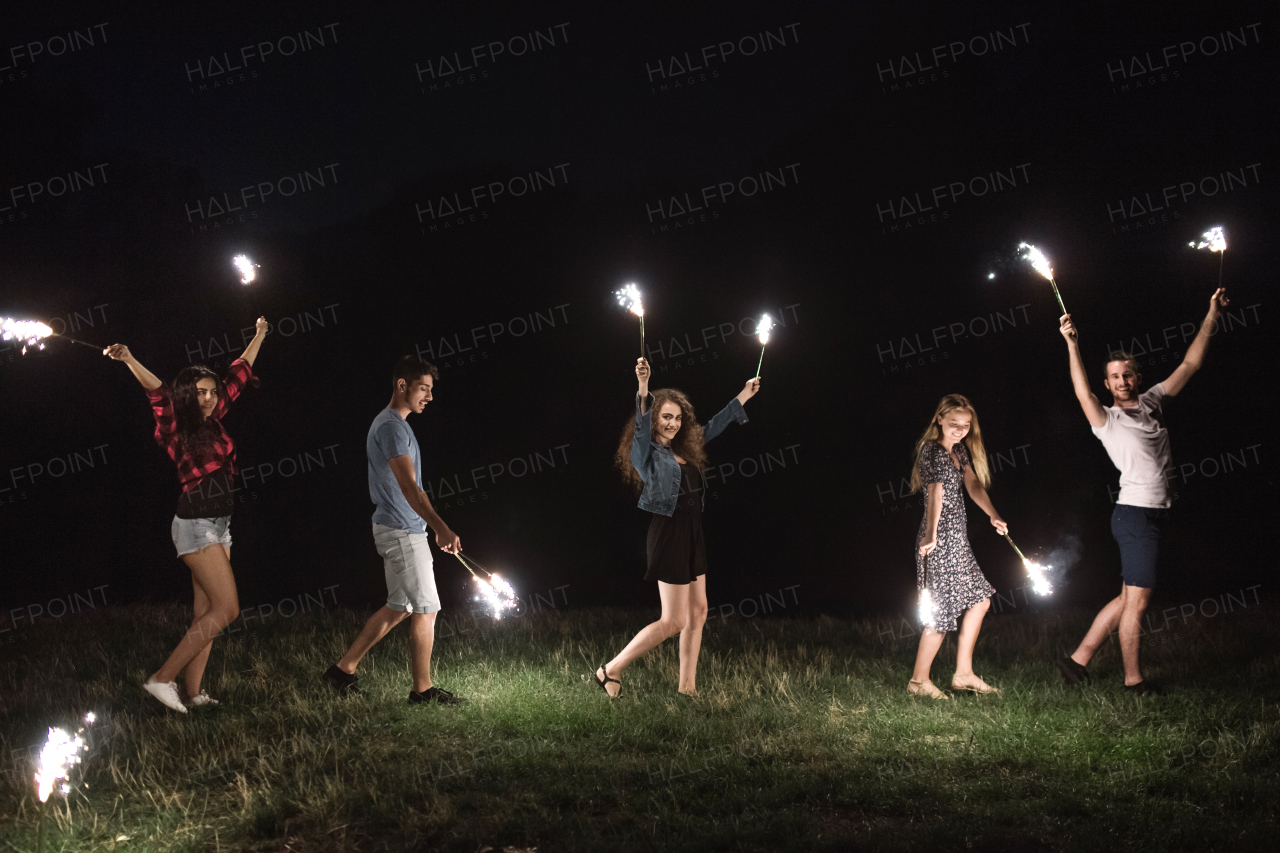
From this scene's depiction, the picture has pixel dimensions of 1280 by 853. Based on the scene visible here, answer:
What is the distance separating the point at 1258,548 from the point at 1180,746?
12.5 meters

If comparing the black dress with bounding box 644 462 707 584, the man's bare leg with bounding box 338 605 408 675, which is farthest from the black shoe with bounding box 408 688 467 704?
the black dress with bounding box 644 462 707 584

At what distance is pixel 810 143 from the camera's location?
71.2 ft

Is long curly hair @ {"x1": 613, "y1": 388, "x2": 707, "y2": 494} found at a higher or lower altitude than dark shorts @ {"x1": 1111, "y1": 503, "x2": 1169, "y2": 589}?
higher

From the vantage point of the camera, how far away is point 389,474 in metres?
6.36

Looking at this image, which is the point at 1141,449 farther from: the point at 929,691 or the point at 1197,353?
the point at 929,691

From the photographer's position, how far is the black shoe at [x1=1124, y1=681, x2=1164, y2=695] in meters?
6.48

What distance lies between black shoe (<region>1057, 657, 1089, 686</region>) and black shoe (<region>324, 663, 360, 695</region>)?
17.1 ft

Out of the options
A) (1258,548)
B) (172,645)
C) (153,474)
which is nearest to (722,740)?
(172,645)

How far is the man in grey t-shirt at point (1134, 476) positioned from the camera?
6.49 metres

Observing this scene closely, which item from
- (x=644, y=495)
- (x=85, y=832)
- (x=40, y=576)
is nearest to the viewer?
(x=85, y=832)

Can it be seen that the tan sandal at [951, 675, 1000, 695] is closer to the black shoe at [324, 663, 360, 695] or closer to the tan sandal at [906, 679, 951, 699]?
the tan sandal at [906, 679, 951, 699]

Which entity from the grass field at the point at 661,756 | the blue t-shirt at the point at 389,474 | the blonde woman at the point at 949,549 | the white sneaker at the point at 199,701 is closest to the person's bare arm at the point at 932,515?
the blonde woman at the point at 949,549

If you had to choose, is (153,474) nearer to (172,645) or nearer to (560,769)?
(172,645)

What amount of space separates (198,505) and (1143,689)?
6.72m
